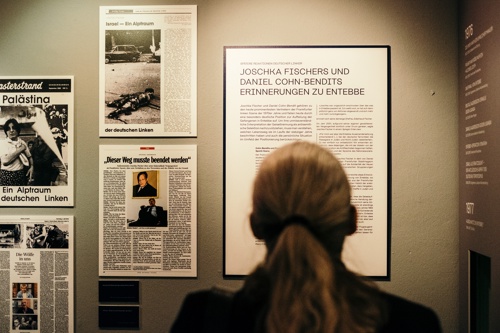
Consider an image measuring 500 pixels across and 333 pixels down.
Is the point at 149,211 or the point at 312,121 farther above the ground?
the point at 312,121

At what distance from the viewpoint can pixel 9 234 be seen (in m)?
1.89

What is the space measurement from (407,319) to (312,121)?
3.65 ft

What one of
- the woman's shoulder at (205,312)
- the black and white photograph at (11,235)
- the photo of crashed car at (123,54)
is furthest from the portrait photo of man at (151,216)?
the woman's shoulder at (205,312)

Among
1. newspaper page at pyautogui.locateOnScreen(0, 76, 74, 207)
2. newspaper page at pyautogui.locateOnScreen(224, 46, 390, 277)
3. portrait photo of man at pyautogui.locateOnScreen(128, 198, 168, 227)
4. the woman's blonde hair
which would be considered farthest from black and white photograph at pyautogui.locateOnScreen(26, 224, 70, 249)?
the woman's blonde hair

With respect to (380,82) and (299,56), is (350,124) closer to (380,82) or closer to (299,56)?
(380,82)

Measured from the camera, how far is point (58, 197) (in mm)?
1875

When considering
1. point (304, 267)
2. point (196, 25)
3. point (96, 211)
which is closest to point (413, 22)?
point (196, 25)

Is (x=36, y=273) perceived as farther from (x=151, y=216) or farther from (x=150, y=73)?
(x=150, y=73)

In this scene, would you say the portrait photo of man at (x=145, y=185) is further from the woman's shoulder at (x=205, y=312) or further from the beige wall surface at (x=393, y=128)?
the woman's shoulder at (x=205, y=312)

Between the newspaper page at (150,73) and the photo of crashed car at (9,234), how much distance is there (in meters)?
0.61

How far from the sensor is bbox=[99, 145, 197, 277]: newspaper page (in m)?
1.83

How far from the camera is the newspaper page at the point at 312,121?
1795 millimetres

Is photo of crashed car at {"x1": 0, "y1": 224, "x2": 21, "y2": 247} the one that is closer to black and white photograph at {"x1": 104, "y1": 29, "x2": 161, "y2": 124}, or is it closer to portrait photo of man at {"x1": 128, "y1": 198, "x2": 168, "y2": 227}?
portrait photo of man at {"x1": 128, "y1": 198, "x2": 168, "y2": 227}

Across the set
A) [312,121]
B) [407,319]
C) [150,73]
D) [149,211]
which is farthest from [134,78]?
[407,319]
